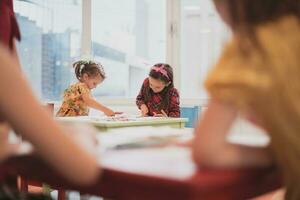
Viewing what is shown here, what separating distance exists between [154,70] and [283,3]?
237cm

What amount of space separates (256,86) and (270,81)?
0.09 feet

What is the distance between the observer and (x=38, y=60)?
4461 mm

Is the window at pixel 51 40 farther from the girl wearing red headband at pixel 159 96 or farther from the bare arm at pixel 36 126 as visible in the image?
the bare arm at pixel 36 126

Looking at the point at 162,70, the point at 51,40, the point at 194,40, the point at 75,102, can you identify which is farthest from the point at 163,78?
the point at 51,40

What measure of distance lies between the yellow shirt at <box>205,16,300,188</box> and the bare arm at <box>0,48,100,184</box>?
0.75 ft

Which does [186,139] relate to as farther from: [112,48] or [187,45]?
[112,48]

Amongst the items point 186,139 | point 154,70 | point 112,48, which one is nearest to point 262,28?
point 186,139

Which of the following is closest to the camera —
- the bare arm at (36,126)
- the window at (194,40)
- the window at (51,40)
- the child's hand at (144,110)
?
the bare arm at (36,126)

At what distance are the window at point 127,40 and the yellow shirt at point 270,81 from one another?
11.5 feet

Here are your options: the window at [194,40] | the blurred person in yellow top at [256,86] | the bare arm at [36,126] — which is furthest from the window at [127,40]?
the bare arm at [36,126]

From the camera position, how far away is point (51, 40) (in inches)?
176

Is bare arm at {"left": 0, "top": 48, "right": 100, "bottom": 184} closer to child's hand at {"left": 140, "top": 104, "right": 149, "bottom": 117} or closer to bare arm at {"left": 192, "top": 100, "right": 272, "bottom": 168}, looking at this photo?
bare arm at {"left": 192, "top": 100, "right": 272, "bottom": 168}

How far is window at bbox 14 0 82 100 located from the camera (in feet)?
14.6

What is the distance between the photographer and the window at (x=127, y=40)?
13.8 feet
